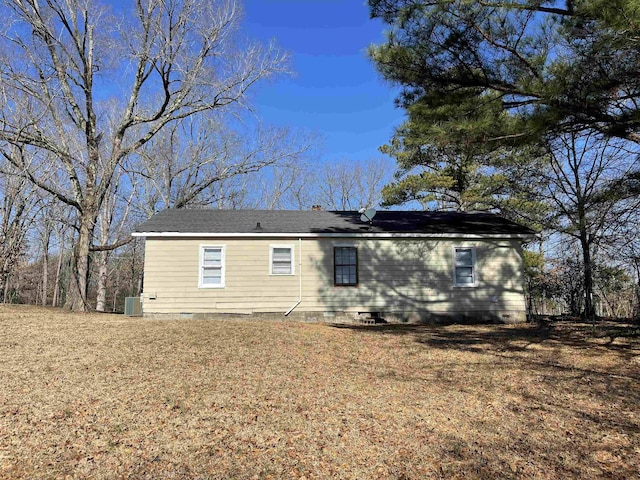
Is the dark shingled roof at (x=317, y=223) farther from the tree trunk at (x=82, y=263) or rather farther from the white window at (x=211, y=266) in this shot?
the tree trunk at (x=82, y=263)

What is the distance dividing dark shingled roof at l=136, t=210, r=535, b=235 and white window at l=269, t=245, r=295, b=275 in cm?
53

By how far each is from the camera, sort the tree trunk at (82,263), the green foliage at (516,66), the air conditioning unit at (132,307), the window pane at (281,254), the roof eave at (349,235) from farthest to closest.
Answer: the air conditioning unit at (132,307)
the tree trunk at (82,263)
the window pane at (281,254)
the roof eave at (349,235)
the green foliage at (516,66)

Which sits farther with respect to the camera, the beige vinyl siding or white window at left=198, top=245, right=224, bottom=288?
white window at left=198, top=245, right=224, bottom=288

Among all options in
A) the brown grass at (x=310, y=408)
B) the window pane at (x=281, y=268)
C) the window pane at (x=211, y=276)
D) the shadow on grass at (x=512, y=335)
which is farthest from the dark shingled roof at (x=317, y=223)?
the brown grass at (x=310, y=408)

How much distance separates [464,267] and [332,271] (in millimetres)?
4021

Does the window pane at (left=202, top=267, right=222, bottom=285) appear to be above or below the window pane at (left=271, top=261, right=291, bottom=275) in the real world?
below

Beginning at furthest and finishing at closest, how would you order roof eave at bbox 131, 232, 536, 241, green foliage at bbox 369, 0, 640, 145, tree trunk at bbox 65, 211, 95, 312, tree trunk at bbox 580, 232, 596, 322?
tree trunk at bbox 65, 211, 95, 312 → tree trunk at bbox 580, 232, 596, 322 → roof eave at bbox 131, 232, 536, 241 → green foliage at bbox 369, 0, 640, 145

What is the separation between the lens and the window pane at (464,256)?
13.2 m

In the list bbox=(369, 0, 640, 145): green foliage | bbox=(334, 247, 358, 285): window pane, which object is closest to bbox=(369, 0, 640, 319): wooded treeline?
bbox=(369, 0, 640, 145): green foliage

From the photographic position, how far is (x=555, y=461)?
389cm

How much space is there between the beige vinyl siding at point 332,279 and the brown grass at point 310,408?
384 cm

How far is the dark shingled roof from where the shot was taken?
12.9 metres

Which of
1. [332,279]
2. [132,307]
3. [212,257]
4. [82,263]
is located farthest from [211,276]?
[132,307]

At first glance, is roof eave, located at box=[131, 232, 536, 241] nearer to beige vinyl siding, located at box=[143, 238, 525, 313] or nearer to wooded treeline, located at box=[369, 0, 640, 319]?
beige vinyl siding, located at box=[143, 238, 525, 313]
